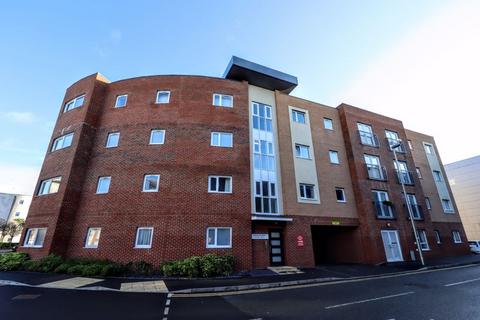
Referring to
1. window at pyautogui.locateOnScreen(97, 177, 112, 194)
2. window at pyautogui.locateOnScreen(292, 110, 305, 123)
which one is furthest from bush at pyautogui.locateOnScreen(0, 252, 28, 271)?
window at pyautogui.locateOnScreen(292, 110, 305, 123)

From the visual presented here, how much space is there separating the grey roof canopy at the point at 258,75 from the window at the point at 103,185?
41.1ft

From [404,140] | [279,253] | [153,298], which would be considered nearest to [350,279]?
[279,253]

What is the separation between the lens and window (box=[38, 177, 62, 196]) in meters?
15.3

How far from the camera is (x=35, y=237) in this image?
14422 mm

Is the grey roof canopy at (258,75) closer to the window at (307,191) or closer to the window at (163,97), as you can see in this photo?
the window at (163,97)

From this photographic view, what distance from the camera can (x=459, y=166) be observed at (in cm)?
4425

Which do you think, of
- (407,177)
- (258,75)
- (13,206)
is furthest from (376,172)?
(13,206)

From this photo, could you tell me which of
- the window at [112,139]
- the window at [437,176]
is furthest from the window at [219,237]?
the window at [437,176]

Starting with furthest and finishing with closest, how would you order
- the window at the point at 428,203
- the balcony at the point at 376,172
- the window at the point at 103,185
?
1. the window at the point at 428,203
2. the balcony at the point at 376,172
3. the window at the point at 103,185

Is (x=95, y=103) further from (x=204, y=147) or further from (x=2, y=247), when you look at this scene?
(x=2, y=247)

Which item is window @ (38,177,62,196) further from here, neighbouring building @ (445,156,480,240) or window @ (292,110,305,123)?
neighbouring building @ (445,156,480,240)

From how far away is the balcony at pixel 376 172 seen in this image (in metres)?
19.9

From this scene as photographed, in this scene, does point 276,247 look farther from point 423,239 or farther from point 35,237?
point 35,237

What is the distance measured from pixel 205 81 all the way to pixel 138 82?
17.3 ft
